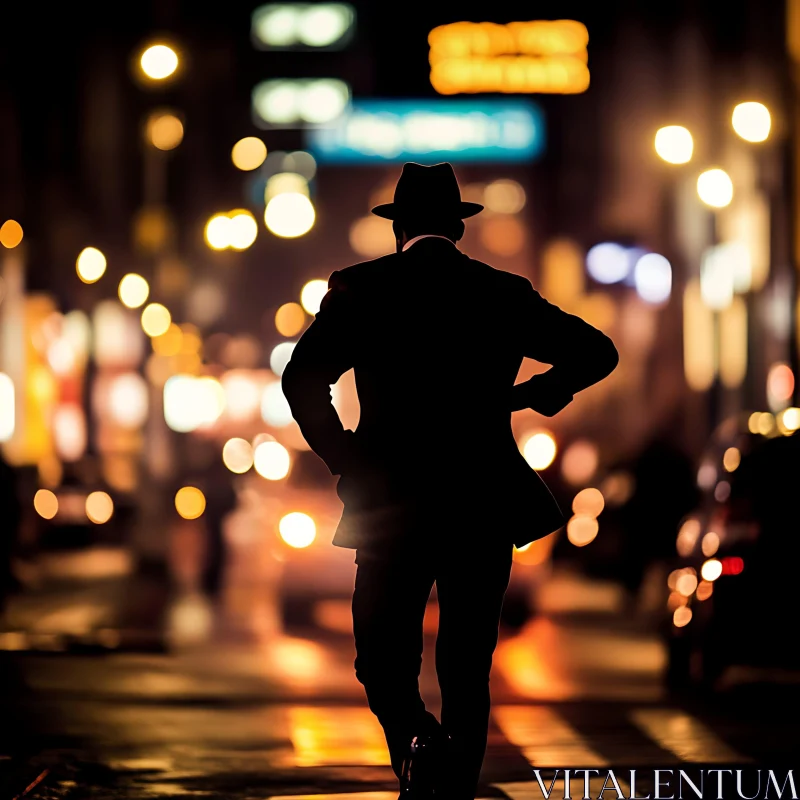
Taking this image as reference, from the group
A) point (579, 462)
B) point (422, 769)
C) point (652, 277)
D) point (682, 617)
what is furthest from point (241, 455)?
point (422, 769)

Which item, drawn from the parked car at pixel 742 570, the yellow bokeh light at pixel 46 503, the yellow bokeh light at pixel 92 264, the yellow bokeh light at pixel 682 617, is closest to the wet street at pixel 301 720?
the parked car at pixel 742 570

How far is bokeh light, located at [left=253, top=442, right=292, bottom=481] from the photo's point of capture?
21844 mm

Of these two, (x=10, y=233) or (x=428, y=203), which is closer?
(x=428, y=203)

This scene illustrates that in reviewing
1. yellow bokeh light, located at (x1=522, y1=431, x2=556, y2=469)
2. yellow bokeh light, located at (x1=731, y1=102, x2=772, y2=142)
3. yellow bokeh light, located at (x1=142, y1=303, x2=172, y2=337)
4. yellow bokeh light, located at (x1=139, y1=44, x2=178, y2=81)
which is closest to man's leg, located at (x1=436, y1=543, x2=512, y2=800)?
yellow bokeh light, located at (x1=522, y1=431, x2=556, y2=469)

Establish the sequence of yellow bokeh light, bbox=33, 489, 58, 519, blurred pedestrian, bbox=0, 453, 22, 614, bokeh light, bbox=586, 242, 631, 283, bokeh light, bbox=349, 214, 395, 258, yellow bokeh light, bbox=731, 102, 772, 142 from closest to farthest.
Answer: blurred pedestrian, bbox=0, 453, 22, 614
yellow bokeh light, bbox=731, 102, 772, 142
yellow bokeh light, bbox=33, 489, 58, 519
bokeh light, bbox=586, 242, 631, 283
bokeh light, bbox=349, 214, 395, 258

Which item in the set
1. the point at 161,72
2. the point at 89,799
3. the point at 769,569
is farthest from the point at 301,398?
the point at 161,72

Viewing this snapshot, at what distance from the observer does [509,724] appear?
9727mm

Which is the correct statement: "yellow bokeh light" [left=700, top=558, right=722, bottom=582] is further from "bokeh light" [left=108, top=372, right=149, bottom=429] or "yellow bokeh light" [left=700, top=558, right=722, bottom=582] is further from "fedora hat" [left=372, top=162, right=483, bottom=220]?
"bokeh light" [left=108, top=372, right=149, bottom=429]

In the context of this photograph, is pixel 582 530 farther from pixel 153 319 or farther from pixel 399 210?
pixel 399 210

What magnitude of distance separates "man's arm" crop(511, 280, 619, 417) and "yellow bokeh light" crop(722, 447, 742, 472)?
5.36 meters

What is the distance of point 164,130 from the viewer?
23.4 meters

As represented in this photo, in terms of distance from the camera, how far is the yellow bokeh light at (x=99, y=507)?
30.9 m

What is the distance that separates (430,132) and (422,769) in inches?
1281

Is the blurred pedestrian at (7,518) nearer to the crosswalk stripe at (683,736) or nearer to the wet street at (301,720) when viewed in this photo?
the wet street at (301,720)
